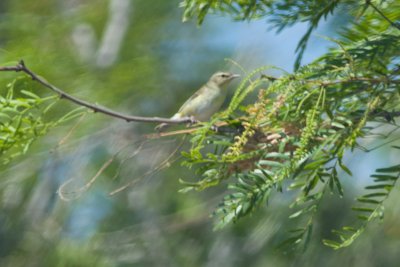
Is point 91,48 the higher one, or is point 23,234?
point 91,48

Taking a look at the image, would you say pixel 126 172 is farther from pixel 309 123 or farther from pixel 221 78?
pixel 309 123

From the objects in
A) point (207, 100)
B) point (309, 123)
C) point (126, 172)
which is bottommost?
point (126, 172)

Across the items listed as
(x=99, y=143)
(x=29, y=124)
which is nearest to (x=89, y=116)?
(x=99, y=143)

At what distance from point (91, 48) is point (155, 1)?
34cm

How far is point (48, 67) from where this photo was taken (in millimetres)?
1370

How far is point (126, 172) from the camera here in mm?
2199

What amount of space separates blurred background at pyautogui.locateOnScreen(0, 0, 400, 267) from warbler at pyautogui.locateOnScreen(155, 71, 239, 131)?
0.29ft

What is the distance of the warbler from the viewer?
5.71 ft

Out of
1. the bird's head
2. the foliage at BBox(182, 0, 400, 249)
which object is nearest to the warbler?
the bird's head

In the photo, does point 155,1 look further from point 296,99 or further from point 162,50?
point 296,99

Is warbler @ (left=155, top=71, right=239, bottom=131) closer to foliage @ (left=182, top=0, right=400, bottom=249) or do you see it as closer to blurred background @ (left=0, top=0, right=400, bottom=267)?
blurred background @ (left=0, top=0, right=400, bottom=267)

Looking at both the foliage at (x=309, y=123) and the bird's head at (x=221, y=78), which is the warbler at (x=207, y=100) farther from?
the foliage at (x=309, y=123)

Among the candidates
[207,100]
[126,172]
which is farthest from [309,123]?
[126,172]

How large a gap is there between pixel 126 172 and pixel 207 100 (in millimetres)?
533
